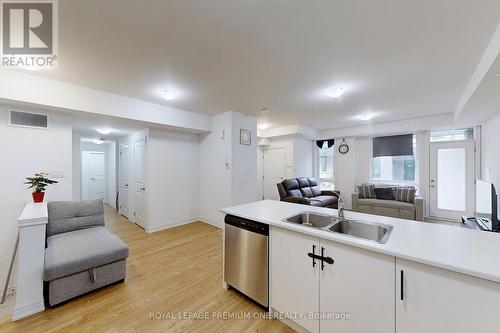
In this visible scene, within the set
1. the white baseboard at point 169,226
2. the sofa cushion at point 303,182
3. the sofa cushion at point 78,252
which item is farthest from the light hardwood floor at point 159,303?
the sofa cushion at point 303,182

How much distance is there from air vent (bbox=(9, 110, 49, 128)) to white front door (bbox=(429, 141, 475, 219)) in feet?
26.2

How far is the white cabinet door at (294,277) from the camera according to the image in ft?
5.07

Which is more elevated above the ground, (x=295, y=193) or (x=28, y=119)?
(x=28, y=119)

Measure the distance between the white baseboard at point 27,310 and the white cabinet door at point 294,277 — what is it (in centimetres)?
221

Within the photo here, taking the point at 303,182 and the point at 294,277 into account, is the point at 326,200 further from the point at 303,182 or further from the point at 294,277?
the point at 294,277

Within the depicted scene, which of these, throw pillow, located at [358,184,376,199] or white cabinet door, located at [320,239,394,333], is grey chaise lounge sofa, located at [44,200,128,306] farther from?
throw pillow, located at [358,184,376,199]

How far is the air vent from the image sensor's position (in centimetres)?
269

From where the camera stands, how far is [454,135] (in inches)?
188

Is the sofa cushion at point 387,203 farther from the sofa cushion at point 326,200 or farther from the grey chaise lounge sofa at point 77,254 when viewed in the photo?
Answer: the grey chaise lounge sofa at point 77,254

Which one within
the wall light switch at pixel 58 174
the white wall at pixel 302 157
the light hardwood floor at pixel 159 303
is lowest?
the light hardwood floor at pixel 159 303

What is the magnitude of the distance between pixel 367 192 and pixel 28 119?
23.2 feet

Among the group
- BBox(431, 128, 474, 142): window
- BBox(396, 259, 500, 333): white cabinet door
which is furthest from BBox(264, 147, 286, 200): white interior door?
BBox(396, 259, 500, 333): white cabinet door

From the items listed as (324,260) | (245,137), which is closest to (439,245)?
(324,260)

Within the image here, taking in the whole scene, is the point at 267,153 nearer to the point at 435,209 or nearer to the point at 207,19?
the point at 435,209
